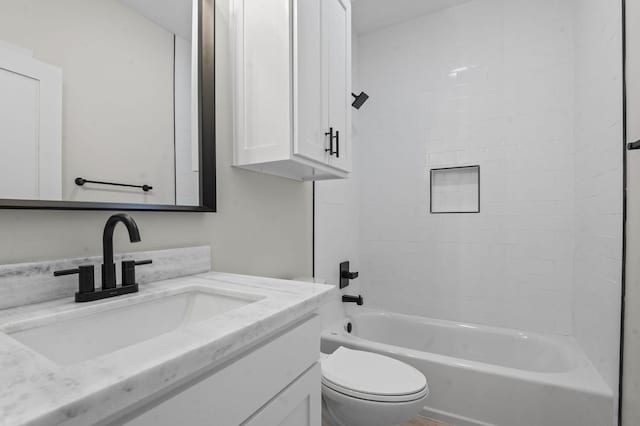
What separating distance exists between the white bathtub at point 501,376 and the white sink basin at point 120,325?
1.18 m

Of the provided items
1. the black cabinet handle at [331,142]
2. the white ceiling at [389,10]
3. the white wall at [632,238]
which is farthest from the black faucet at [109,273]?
the white ceiling at [389,10]

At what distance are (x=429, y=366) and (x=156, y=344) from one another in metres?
1.58

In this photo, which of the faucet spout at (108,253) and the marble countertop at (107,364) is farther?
the faucet spout at (108,253)

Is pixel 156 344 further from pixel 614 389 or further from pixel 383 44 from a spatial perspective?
pixel 383 44

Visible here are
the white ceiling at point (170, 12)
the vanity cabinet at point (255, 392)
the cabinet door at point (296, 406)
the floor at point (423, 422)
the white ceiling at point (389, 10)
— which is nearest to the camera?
the vanity cabinet at point (255, 392)

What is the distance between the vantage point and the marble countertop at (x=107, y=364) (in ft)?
1.02

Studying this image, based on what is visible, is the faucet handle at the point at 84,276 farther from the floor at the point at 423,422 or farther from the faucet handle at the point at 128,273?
the floor at the point at 423,422

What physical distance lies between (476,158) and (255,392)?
2159 millimetres

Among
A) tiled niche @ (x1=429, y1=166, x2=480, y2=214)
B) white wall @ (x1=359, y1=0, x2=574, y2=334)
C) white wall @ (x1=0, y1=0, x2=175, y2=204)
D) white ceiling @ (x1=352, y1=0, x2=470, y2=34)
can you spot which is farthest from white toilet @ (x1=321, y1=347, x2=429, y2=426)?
white ceiling @ (x1=352, y1=0, x2=470, y2=34)

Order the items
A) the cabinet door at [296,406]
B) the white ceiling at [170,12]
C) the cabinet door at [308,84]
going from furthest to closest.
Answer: the cabinet door at [308,84] → the white ceiling at [170,12] → the cabinet door at [296,406]

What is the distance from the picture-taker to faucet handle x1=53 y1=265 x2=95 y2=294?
28.7 inches

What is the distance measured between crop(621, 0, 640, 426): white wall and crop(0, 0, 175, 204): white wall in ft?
5.73

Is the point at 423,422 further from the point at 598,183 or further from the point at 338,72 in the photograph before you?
the point at 338,72

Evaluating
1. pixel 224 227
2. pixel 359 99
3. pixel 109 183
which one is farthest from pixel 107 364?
pixel 359 99
